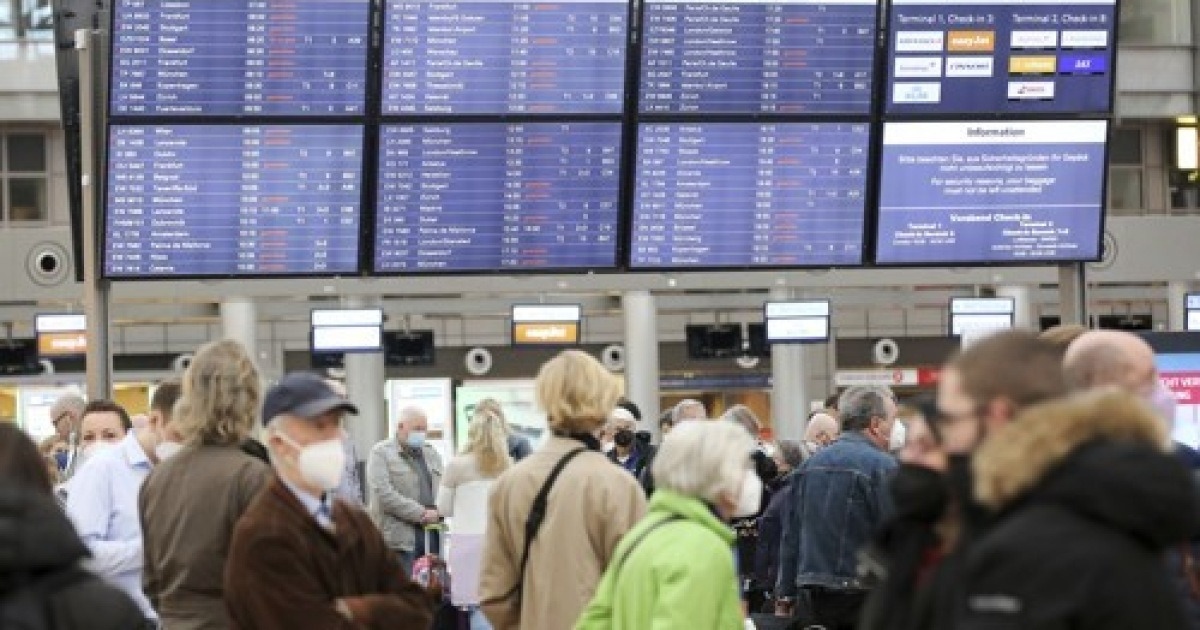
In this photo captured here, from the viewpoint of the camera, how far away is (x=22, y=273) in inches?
1326

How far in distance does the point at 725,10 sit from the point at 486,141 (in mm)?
1561

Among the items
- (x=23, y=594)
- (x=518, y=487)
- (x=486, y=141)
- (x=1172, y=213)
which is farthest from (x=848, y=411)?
(x=1172, y=213)

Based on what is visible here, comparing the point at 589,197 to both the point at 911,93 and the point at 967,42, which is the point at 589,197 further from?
the point at 967,42

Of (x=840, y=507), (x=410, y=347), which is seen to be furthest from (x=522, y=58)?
(x=410, y=347)

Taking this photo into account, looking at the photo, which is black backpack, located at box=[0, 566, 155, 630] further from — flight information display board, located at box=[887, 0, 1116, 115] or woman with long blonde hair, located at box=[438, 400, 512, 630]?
flight information display board, located at box=[887, 0, 1116, 115]

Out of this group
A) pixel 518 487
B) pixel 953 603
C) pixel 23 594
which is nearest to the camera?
pixel 953 603

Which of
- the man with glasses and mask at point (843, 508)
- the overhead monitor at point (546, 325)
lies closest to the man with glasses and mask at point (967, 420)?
the man with glasses and mask at point (843, 508)

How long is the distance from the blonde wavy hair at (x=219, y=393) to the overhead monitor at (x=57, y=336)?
1971 centimetres

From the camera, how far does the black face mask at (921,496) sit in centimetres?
434

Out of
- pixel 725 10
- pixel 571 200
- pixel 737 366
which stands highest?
pixel 725 10

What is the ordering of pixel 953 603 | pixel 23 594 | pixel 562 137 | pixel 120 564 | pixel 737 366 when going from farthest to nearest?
pixel 737 366 → pixel 562 137 → pixel 120 564 → pixel 23 594 → pixel 953 603

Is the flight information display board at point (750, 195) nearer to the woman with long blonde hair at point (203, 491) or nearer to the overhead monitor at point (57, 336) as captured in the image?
the woman with long blonde hair at point (203, 491)

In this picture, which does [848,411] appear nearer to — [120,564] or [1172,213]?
[120,564]

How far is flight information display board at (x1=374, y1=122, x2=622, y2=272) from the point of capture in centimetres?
1359
